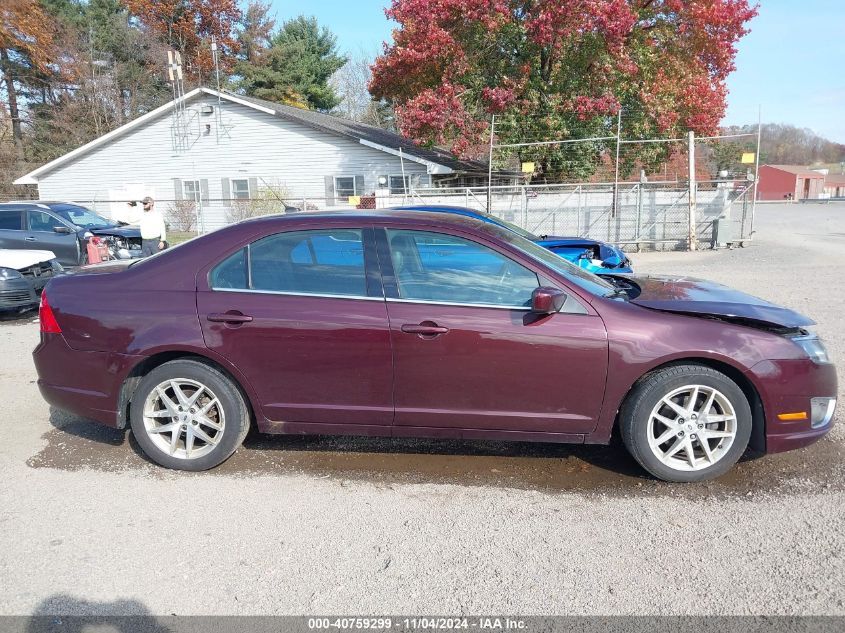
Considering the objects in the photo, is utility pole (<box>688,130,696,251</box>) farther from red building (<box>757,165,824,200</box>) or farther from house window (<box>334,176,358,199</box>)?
red building (<box>757,165,824,200</box>)

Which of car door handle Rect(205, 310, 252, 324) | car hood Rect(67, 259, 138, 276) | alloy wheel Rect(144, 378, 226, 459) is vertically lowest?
alloy wheel Rect(144, 378, 226, 459)

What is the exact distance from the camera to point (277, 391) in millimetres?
3746

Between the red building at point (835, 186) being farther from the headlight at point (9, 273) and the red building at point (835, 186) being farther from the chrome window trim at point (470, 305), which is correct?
the chrome window trim at point (470, 305)

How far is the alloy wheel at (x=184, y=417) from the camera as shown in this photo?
3.82 meters

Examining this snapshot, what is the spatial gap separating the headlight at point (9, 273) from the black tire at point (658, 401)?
8.48 metres

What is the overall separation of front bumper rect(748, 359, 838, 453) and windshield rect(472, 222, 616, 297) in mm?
974

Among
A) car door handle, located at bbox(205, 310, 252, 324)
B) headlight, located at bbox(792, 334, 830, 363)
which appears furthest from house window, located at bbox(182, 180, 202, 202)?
headlight, located at bbox(792, 334, 830, 363)

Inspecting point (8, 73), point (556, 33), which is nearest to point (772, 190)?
point (556, 33)

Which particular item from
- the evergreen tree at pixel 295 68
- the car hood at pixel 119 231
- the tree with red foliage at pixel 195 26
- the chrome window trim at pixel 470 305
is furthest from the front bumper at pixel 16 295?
the tree with red foliage at pixel 195 26

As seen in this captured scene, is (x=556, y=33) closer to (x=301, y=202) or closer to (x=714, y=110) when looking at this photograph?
(x=714, y=110)

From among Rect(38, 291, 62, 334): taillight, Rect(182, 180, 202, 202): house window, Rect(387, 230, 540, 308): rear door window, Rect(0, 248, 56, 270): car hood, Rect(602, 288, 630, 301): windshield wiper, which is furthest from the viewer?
Rect(182, 180, 202, 202): house window

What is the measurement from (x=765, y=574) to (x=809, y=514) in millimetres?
718

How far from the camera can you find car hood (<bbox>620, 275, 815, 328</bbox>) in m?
3.53

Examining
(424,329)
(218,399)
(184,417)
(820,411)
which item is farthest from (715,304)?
(184,417)
